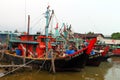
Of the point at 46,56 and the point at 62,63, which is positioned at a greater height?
the point at 46,56

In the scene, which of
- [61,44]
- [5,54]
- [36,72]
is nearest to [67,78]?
[36,72]

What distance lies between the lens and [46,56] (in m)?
17.4

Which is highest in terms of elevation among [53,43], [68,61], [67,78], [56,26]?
[56,26]

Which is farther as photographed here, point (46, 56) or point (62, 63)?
point (46, 56)

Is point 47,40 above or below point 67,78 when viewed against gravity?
above

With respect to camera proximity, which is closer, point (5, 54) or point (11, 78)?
point (11, 78)

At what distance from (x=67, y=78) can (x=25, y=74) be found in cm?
324

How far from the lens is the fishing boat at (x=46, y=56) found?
16703 millimetres

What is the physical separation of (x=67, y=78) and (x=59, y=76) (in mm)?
721

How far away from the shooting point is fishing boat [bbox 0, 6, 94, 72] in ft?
54.8

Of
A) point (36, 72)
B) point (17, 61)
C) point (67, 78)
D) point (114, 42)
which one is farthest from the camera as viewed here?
point (114, 42)

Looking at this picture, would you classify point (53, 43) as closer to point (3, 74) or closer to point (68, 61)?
point (68, 61)

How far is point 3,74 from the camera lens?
15.0 m

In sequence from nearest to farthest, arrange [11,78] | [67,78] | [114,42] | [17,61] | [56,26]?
[11,78] → [67,78] → [17,61] → [56,26] → [114,42]
